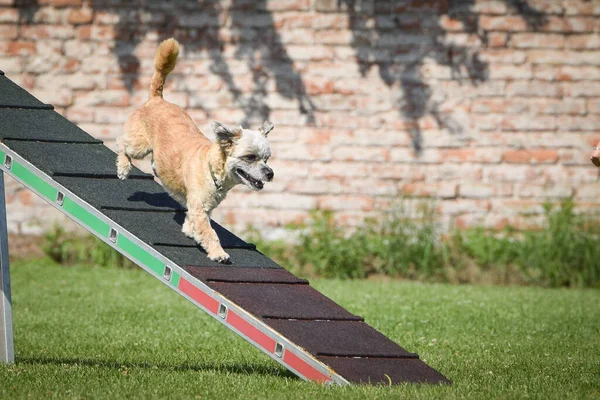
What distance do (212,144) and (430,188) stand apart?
18.9 feet

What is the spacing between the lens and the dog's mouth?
5.55m

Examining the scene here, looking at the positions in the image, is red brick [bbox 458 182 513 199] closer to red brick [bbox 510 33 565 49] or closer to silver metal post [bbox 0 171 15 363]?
red brick [bbox 510 33 565 49]

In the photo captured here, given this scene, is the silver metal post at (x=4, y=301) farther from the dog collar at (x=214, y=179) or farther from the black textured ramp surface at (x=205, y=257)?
the dog collar at (x=214, y=179)

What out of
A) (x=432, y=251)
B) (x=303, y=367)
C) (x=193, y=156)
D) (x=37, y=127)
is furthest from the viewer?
(x=432, y=251)

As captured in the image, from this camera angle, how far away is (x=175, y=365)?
6094 mm

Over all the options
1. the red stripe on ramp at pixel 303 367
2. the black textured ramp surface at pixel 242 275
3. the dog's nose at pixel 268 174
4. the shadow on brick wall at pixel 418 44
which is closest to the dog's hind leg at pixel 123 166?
the black textured ramp surface at pixel 242 275

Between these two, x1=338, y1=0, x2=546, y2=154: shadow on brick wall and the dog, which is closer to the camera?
the dog

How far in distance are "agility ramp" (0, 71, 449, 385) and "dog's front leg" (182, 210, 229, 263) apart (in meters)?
0.06

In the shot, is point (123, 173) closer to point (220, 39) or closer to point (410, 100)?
point (220, 39)

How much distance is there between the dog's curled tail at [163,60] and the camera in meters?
6.32

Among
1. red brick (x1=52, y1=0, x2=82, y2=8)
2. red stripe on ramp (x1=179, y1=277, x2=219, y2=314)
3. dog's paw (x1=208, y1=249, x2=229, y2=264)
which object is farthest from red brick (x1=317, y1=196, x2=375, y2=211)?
red stripe on ramp (x1=179, y1=277, x2=219, y2=314)

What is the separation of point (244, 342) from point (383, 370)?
2232mm

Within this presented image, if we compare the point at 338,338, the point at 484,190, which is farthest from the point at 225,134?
the point at 484,190

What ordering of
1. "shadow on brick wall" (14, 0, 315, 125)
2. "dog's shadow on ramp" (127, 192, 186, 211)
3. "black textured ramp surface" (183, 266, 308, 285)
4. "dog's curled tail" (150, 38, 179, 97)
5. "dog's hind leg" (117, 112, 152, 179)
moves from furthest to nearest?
"shadow on brick wall" (14, 0, 315, 125) < "dog's hind leg" (117, 112, 152, 179) < "dog's curled tail" (150, 38, 179, 97) < "dog's shadow on ramp" (127, 192, 186, 211) < "black textured ramp surface" (183, 266, 308, 285)
